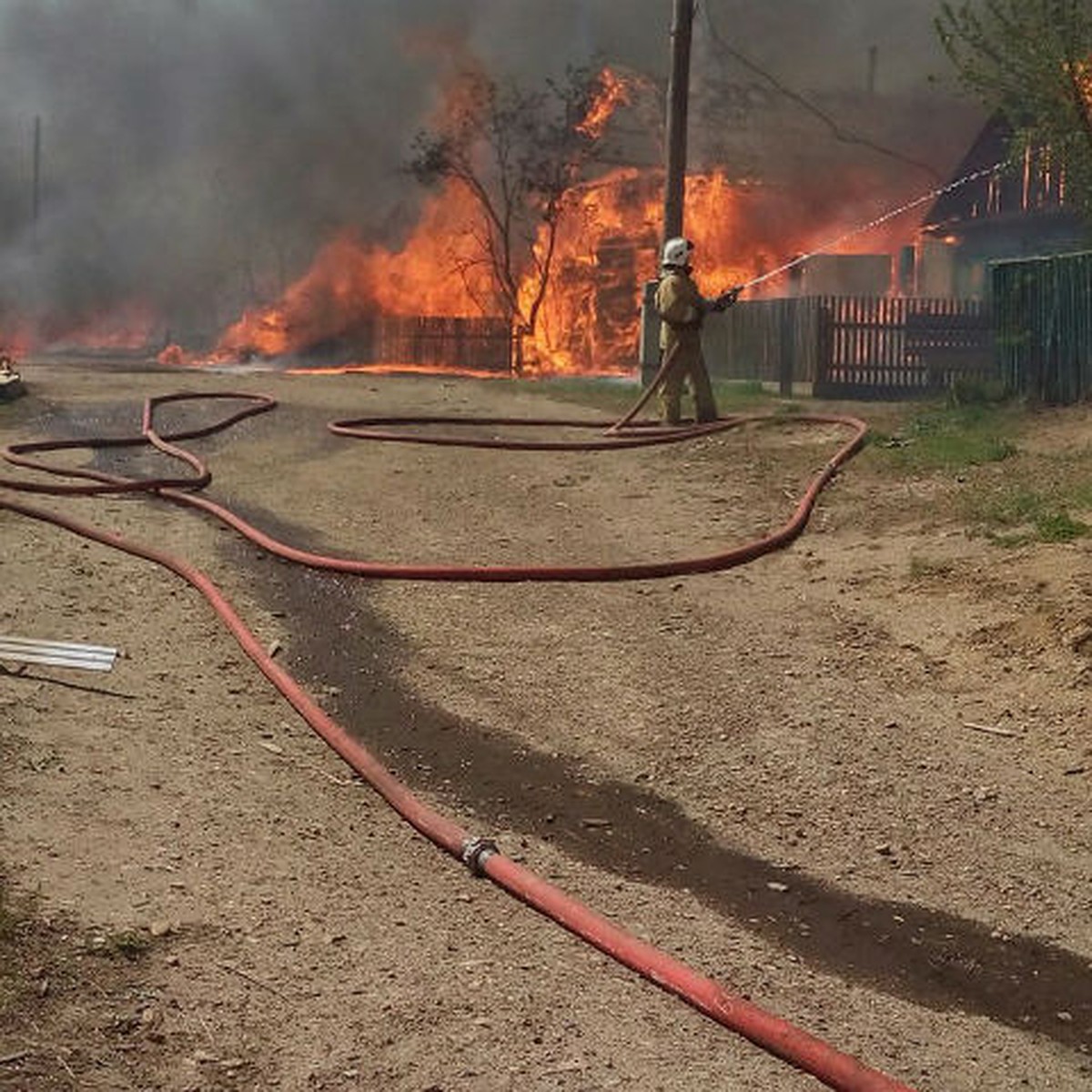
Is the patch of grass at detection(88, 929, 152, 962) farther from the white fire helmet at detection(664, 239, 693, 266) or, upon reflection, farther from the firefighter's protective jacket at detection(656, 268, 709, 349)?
the white fire helmet at detection(664, 239, 693, 266)

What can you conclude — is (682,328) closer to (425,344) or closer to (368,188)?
(425,344)

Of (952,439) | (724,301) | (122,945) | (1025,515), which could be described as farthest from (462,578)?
(724,301)

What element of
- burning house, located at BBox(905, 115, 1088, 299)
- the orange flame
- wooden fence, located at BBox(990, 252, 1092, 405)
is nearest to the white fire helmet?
wooden fence, located at BBox(990, 252, 1092, 405)

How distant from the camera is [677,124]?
15.4 meters

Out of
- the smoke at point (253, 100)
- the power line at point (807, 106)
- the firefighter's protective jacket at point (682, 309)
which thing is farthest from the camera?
the power line at point (807, 106)

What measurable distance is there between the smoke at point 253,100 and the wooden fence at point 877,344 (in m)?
15.2

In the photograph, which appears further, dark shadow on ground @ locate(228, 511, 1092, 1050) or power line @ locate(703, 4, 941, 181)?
power line @ locate(703, 4, 941, 181)

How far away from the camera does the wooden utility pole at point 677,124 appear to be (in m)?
15.3

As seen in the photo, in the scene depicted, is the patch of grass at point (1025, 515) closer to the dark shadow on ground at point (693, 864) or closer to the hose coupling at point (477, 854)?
the dark shadow on ground at point (693, 864)

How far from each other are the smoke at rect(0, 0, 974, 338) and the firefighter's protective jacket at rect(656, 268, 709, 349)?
63.6 feet

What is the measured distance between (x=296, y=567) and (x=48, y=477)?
3.07 metres

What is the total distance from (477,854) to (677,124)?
13124mm

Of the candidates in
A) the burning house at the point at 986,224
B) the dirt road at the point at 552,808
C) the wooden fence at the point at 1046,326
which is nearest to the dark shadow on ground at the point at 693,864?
the dirt road at the point at 552,808

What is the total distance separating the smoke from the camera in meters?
31.1
